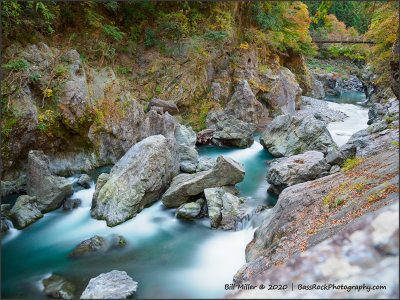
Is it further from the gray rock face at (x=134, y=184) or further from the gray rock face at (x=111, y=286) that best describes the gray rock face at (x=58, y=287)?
the gray rock face at (x=134, y=184)

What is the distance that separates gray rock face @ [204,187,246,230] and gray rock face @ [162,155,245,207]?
463mm

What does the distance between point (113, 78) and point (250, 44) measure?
11.3 meters

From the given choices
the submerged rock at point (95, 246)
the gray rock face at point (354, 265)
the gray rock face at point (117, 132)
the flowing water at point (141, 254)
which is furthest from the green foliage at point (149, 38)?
the gray rock face at point (354, 265)

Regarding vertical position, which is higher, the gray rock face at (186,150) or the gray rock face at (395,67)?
the gray rock face at (395,67)

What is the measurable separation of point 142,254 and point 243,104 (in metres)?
12.3

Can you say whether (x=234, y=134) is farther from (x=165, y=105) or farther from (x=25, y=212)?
(x=25, y=212)

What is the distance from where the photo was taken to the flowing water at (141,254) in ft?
19.0

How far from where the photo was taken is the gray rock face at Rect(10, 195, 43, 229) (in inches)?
297

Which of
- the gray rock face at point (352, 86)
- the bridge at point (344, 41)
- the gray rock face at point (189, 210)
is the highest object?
the bridge at point (344, 41)

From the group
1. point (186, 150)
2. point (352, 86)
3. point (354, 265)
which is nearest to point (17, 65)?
point (186, 150)

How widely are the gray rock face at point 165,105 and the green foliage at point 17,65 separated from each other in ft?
19.6

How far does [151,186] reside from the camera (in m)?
8.56

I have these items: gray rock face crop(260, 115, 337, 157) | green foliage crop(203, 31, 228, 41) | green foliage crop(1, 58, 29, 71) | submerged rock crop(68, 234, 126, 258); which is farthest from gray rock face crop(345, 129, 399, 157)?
green foliage crop(1, 58, 29, 71)

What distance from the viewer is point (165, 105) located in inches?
574
